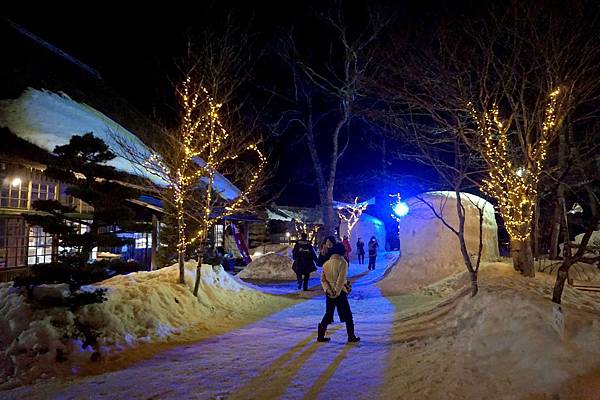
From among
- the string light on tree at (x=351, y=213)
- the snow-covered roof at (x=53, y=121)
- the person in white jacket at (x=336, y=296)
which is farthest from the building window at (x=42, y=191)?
the string light on tree at (x=351, y=213)

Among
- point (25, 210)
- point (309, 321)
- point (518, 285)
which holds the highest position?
point (25, 210)

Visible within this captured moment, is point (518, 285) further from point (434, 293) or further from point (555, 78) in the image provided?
point (555, 78)

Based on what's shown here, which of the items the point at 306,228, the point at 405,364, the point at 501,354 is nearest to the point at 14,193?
the point at 405,364

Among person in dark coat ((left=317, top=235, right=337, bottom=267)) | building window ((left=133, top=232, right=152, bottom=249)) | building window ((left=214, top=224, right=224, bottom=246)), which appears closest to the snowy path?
person in dark coat ((left=317, top=235, right=337, bottom=267))

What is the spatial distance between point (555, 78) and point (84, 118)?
13973 mm

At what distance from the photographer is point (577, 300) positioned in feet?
28.8

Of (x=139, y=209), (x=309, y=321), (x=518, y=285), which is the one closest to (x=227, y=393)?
(x=309, y=321)

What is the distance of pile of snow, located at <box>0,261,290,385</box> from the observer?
530cm

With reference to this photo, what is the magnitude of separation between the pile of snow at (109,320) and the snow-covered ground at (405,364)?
54 cm

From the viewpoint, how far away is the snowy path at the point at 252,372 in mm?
4430

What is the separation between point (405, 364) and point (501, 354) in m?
1.17

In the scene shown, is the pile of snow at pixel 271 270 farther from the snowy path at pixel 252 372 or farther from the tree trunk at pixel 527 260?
the snowy path at pixel 252 372

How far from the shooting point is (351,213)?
1251 inches

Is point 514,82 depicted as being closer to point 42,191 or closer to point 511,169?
point 511,169
